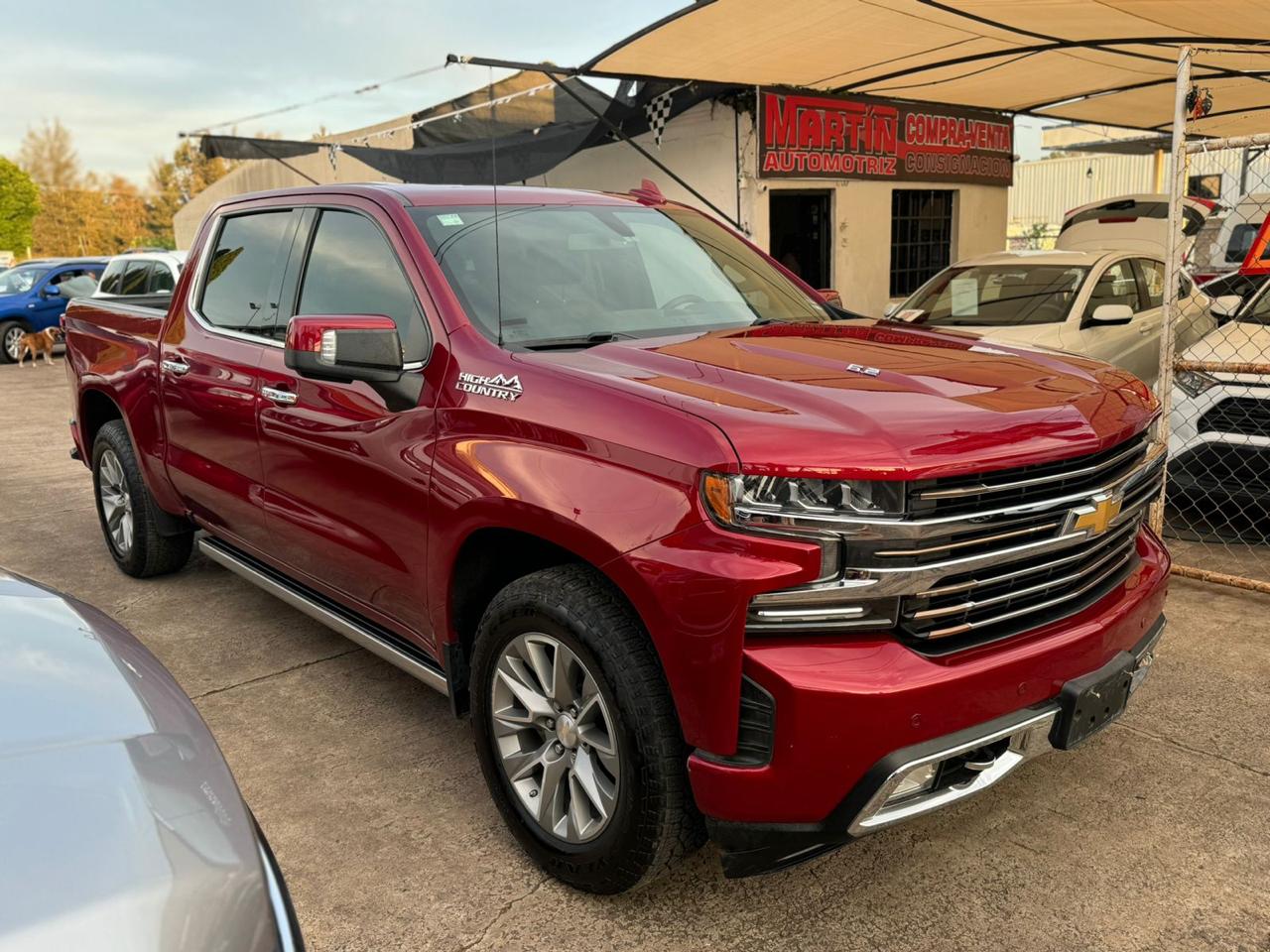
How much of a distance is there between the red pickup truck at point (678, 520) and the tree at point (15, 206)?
69831 mm

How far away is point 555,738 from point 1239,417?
14.8 feet

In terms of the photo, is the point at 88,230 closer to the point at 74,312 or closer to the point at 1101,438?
the point at 74,312

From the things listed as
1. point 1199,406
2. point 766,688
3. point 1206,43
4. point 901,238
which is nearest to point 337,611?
point 766,688

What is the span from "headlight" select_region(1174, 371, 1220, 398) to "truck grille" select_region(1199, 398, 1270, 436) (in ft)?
0.39

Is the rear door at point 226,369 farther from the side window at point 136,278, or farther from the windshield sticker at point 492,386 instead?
the side window at point 136,278

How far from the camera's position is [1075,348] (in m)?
7.46

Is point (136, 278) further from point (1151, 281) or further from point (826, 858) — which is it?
point (826, 858)

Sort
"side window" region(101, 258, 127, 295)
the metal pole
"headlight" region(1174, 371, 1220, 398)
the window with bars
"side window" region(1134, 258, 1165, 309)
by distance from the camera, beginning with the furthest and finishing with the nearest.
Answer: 1. the window with bars
2. "side window" region(101, 258, 127, 295)
3. "side window" region(1134, 258, 1165, 309)
4. "headlight" region(1174, 371, 1220, 398)
5. the metal pole

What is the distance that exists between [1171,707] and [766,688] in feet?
7.76

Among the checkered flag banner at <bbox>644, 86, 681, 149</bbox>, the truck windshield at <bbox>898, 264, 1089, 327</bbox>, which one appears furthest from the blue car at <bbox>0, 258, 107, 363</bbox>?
the truck windshield at <bbox>898, 264, 1089, 327</bbox>

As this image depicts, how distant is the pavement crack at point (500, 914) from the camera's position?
259 centimetres

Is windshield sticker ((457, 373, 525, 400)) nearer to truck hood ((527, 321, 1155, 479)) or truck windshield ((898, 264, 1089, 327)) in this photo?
→ truck hood ((527, 321, 1155, 479))

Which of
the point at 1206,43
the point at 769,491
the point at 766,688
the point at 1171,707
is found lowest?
the point at 1171,707

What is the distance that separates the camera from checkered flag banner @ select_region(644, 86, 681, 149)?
12055 mm
